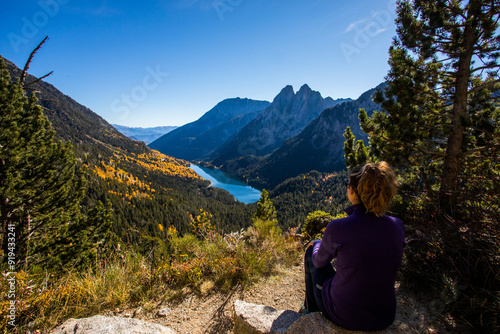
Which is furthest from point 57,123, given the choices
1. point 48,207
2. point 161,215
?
point 48,207

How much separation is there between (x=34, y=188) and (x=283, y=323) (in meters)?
10.4

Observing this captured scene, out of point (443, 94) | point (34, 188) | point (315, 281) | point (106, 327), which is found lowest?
point (106, 327)

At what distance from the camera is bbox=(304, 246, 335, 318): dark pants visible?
223cm

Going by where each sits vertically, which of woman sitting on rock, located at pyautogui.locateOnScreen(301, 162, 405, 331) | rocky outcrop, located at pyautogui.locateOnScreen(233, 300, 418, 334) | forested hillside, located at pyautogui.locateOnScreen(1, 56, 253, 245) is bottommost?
forested hillside, located at pyautogui.locateOnScreen(1, 56, 253, 245)

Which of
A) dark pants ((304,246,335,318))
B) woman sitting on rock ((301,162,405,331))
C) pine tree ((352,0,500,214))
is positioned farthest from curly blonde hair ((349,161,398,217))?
pine tree ((352,0,500,214))

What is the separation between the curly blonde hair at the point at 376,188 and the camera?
1.83 metres

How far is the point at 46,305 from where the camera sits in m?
2.52

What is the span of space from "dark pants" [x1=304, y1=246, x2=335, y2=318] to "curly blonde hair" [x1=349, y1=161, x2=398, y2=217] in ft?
3.16

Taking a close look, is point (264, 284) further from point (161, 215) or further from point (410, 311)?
point (161, 215)

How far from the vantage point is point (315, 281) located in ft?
7.68

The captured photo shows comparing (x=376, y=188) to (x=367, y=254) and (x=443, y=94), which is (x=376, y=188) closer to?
(x=367, y=254)

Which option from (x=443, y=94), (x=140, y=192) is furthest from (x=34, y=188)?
(x=140, y=192)

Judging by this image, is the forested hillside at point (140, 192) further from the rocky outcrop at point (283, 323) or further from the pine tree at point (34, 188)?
the rocky outcrop at point (283, 323)

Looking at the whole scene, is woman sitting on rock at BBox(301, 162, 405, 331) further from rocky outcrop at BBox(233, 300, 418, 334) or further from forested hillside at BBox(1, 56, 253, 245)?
forested hillside at BBox(1, 56, 253, 245)
